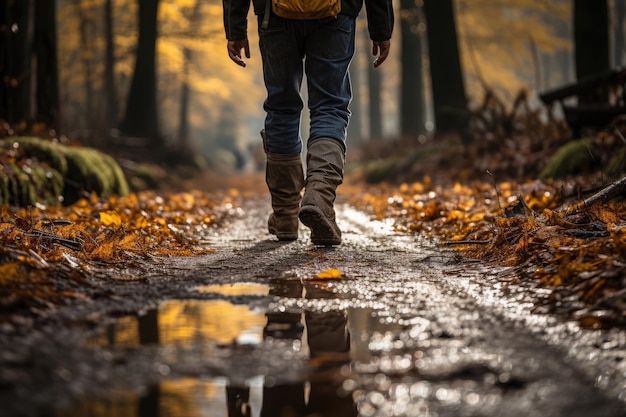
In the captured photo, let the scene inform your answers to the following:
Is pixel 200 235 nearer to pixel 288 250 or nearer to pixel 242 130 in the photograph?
pixel 288 250

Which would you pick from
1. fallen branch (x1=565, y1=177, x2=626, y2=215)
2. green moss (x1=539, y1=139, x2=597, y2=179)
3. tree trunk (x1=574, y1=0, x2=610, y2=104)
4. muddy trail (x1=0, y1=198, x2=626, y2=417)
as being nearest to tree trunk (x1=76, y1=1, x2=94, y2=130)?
tree trunk (x1=574, y1=0, x2=610, y2=104)

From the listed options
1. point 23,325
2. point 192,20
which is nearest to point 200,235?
point 23,325

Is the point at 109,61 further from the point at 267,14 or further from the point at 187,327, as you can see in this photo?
the point at 187,327

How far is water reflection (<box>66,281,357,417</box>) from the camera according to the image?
5.12 feet

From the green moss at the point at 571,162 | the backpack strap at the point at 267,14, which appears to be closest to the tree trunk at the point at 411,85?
the green moss at the point at 571,162

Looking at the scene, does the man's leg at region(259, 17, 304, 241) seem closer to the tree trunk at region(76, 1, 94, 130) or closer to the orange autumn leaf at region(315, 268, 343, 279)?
the orange autumn leaf at region(315, 268, 343, 279)

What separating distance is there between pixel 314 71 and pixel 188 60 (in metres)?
22.7

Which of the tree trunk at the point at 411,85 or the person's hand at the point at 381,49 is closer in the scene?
the person's hand at the point at 381,49

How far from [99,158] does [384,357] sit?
702 centimetres

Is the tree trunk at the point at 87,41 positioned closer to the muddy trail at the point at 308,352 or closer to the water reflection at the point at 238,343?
the muddy trail at the point at 308,352

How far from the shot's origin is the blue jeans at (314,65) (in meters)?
4.55

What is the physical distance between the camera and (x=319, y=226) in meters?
4.38

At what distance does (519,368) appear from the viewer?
182 centimetres

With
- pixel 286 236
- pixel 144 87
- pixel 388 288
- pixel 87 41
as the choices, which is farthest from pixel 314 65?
pixel 87 41
